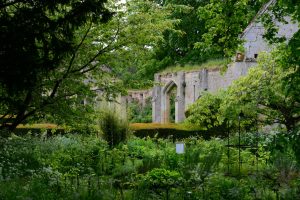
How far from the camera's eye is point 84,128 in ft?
27.6

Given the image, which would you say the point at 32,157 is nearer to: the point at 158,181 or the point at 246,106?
the point at 158,181

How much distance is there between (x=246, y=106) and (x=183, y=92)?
1136 cm

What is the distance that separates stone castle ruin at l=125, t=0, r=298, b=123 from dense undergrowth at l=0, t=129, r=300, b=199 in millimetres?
6710

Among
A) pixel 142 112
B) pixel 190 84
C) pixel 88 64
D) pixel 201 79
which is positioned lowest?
pixel 142 112

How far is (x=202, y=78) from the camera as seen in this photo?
846 inches

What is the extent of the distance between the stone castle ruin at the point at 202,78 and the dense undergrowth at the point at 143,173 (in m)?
6.71

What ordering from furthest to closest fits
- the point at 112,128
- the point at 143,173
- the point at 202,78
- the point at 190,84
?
the point at 190,84 < the point at 202,78 < the point at 112,128 < the point at 143,173

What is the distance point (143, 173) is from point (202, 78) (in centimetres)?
1389

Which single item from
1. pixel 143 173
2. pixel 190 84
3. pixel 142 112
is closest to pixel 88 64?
pixel 143 173

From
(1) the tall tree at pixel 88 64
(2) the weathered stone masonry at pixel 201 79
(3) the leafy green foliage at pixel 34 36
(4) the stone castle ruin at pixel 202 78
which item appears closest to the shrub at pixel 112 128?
(1) the tall tree at pixel 88 64

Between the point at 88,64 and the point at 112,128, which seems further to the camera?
the point at 112,128

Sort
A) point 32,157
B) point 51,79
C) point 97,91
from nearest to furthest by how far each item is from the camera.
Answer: point 51,79 → point 97,91 → point 32,157

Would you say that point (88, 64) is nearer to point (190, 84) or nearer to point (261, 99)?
point (261, 99)

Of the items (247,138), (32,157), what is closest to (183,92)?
(247,138)
